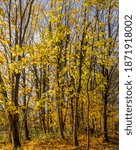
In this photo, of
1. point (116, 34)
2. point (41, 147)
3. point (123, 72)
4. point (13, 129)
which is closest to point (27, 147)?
point (41, 147)

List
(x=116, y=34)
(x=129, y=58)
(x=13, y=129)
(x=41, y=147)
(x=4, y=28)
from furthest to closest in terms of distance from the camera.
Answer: (x=116, y=34) < (x=4, y=28) < (x=41, y=147) < (x=13, y=129) < (x=129, y=58)

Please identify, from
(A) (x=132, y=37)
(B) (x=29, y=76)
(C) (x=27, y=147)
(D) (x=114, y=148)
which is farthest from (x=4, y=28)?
(A) (x=132, y=37)

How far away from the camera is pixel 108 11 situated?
21531 millimetres

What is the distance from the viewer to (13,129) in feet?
56.4

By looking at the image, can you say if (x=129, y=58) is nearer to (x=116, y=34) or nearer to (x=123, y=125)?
(x=123, y=125)

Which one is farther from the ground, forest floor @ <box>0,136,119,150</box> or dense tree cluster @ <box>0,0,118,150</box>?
dense tree cluster @ <box>0,0,118,150</box>

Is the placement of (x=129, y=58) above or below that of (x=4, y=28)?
below

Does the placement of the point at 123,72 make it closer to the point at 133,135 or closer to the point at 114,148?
the point at 133,135

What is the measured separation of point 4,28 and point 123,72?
43.0 feet

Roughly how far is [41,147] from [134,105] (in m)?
10.8

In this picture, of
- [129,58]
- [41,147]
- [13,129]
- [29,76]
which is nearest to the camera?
[129,58]

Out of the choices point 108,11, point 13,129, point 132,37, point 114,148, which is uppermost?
point 108,11

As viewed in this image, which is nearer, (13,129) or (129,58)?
(129,58)

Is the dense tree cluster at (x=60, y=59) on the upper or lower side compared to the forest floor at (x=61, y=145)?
upper
